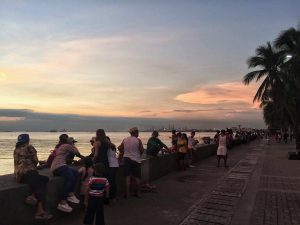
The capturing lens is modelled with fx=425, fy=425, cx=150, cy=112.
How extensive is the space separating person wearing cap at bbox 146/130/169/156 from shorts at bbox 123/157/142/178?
3483 millimetres

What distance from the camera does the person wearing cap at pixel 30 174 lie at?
6.64 metres

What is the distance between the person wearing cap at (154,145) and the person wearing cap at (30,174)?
707 cm

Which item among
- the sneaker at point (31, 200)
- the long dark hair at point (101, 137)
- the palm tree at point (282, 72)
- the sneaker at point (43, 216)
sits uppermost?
the palm tree at point (282, 72)

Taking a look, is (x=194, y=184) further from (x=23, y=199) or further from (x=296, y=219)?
(x=23, y=199)

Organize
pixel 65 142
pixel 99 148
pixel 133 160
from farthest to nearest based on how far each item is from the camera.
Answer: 1. pixel 133 160
2. pixel 99 148
3. pixel 65 142

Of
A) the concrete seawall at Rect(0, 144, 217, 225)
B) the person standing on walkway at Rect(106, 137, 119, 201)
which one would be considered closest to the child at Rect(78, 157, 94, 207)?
the concrete seawall at Rect(0, 144, 217, 225)

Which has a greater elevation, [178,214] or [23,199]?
[23,199]

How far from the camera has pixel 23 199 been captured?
21.4 feet

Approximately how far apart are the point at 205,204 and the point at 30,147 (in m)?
4.33

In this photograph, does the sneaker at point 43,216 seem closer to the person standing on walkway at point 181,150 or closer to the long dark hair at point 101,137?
the long dark hair at point 101,137

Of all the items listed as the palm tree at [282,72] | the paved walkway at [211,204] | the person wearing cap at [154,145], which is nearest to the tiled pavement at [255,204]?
the paved walkway at [211,204]

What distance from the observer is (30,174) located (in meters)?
6.69

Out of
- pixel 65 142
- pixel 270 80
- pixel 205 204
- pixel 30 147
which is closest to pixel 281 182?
pixel 205 204

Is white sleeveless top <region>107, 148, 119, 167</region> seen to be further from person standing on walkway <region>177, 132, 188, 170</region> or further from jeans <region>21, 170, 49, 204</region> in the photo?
person standing on walkway <region>177, 132, 188, 170</region>
